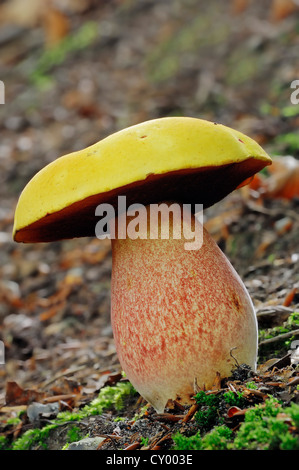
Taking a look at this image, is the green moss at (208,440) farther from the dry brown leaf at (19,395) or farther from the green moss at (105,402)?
the dry brown leaf at (19,395)

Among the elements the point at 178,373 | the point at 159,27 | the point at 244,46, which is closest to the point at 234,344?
the point at 178,373

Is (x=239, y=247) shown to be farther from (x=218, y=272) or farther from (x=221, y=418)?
(x=221, y=418)

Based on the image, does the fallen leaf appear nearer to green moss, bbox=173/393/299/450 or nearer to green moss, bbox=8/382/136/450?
green moss, bbox=8/382/136/450

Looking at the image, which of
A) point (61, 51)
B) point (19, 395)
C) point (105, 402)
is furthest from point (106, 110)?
point (105, 402)

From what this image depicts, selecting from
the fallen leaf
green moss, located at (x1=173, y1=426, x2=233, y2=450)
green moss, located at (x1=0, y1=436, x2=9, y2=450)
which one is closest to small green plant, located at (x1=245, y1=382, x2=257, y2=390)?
green moss, located at (x1=173, y1=426, x2=233, y2=450)

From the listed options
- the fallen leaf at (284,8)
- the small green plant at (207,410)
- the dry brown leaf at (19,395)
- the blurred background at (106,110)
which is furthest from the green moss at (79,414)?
the fallen leaf at (284,8)

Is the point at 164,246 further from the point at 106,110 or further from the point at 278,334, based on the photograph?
the point at 106,110
